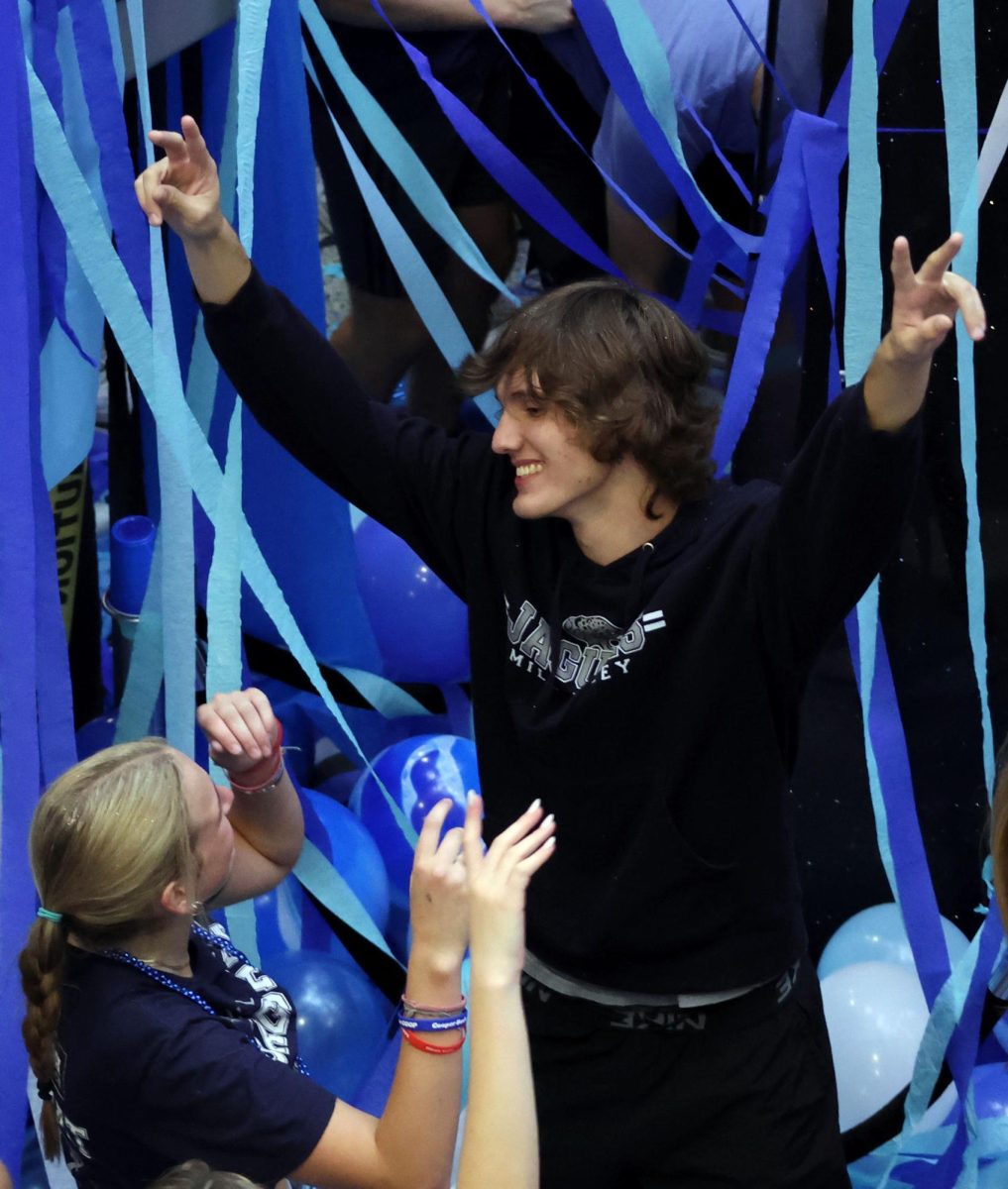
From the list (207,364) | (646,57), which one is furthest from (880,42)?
(207,364)

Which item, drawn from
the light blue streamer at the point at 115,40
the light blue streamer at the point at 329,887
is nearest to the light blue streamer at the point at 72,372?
the light blue streamer at the point at 115,40

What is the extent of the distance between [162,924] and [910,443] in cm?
73

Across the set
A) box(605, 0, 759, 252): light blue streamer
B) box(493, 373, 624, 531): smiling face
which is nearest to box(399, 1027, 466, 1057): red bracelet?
box(493, 373, 624, 531): smiling face

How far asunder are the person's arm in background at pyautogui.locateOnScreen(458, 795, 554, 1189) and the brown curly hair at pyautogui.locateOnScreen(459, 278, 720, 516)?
17.7 inches

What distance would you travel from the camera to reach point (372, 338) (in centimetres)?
315

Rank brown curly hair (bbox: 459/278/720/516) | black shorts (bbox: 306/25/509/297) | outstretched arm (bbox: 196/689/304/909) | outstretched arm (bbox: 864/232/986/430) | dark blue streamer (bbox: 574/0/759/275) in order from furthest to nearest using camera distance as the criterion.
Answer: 1. black shorts (bbox: 306/25/509/297)
2. dark blue streamer (bbox: 574/0/759/275)
3. outstretched arm (bbox: 196/689/304/909)
4. brown curly hair (bbox: 459/278/720/516)
5. outstretched arm (bbox: 864/232/986/430)

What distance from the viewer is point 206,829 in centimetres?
144

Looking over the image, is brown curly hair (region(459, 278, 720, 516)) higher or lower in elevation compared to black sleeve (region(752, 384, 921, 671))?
higher

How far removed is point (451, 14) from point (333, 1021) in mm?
1709

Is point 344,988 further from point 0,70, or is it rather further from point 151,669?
point 0,70

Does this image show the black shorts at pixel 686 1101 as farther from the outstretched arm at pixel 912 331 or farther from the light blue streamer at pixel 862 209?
the outstretched arm at pixel 912 331

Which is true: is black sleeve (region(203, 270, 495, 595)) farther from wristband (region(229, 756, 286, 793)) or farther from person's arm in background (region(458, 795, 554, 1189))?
person's arm in background (region(458, 795, 554, 1189))

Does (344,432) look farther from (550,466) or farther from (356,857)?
(356,857)

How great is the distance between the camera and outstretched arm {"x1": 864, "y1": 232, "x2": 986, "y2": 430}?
4.09 feet
